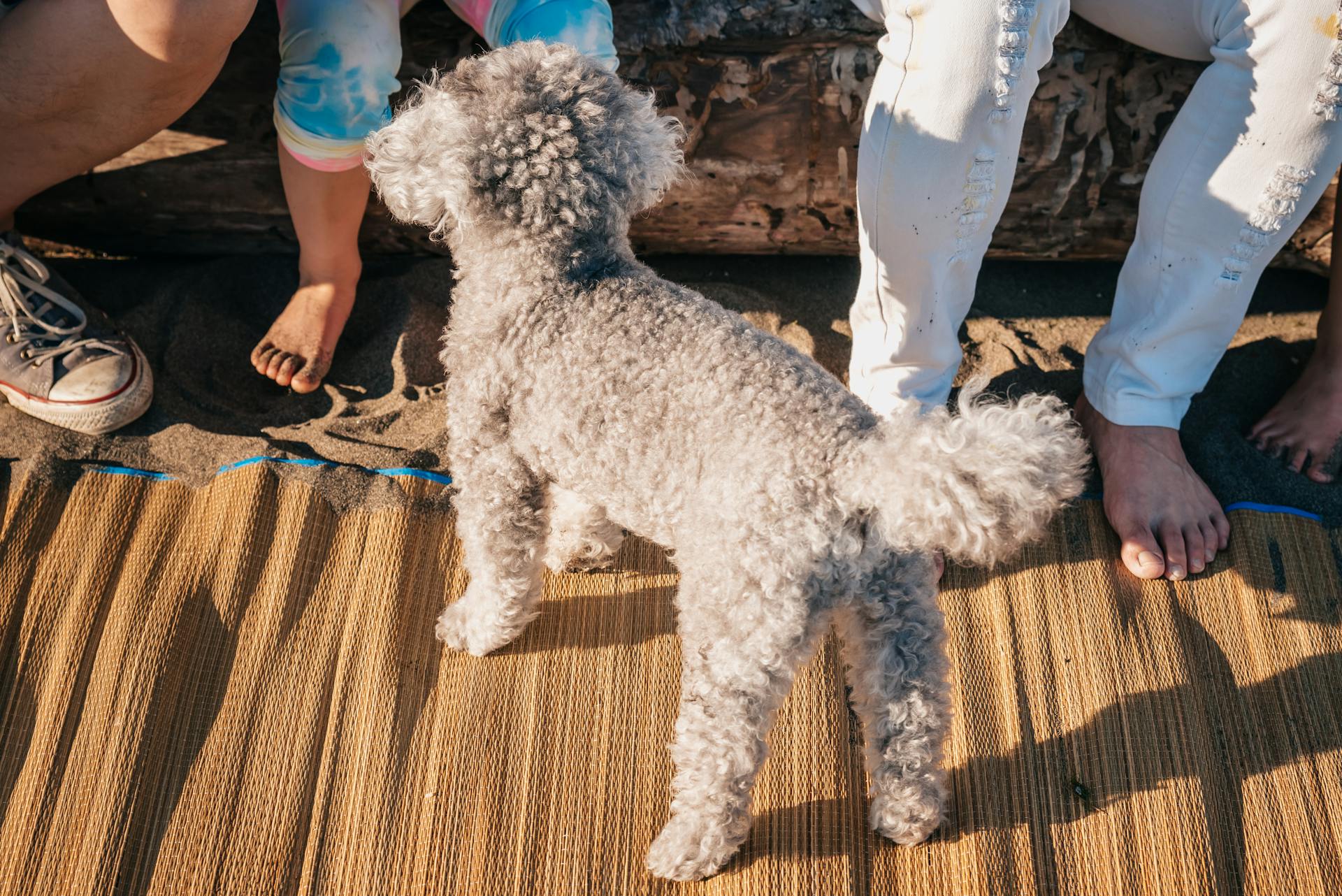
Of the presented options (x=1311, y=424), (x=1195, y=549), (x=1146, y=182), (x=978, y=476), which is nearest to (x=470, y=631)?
(x=978, y=476)

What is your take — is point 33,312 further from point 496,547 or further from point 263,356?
point 496,547


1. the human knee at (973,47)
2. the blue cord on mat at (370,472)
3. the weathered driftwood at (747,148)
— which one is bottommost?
the blue cord on mat at (370,472)

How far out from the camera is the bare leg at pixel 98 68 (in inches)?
74.8

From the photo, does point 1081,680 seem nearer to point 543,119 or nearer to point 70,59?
point 543,119

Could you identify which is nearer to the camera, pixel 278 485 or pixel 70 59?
pixel 70 59

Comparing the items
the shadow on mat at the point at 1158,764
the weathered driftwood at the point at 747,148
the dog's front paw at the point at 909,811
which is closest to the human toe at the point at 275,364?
the weathered driftwood at the point at 747,148

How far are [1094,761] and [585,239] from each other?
56.6 inches

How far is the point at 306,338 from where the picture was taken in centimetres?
243

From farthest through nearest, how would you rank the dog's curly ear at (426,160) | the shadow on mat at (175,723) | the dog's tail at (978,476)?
1. the shadow on mat at (175,723)
2. the dog's curly ear at (426,160)
3. the dog's tail at (978,476)

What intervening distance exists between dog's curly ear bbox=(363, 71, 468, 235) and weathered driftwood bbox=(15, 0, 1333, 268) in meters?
0.88

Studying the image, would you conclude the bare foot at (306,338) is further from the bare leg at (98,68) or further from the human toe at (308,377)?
the bare leg at (98,68)

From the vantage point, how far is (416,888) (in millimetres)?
1678

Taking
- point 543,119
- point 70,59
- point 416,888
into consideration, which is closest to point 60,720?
point 416,888

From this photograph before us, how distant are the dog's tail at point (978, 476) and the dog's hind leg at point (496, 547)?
731 millimetres
